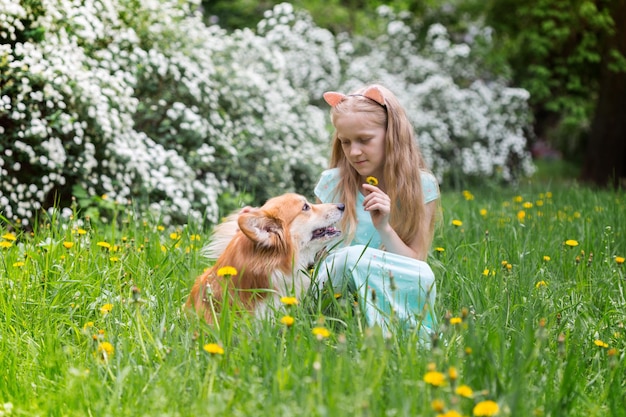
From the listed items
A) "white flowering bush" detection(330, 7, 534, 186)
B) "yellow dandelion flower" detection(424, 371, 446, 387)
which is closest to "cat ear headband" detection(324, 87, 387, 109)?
"yellow dandelion flower" detection(424, 371, 446, 387)

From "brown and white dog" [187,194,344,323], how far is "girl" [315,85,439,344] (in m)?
0.16

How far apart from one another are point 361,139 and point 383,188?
314mm

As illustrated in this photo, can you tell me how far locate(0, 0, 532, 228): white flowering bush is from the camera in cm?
484

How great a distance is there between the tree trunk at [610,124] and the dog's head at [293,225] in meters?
7.50

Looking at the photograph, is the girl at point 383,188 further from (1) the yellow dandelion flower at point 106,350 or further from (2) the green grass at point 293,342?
(1) the yellow dandelion flower at point 106,350

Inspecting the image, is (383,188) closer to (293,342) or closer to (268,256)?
(268,256)

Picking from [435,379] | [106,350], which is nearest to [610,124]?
[435,379]

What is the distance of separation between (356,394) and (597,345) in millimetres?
1253

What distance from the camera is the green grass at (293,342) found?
2.24 meters

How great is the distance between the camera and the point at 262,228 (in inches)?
121

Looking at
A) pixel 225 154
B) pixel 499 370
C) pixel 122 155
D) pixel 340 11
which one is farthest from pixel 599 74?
pixel 499 370

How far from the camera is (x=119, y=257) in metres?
3.71

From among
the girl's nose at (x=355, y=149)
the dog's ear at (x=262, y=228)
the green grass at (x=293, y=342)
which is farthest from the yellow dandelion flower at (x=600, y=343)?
the girl's nose at (x=355, y=149)

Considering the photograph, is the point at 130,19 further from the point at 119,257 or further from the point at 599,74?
the point at 599,74
